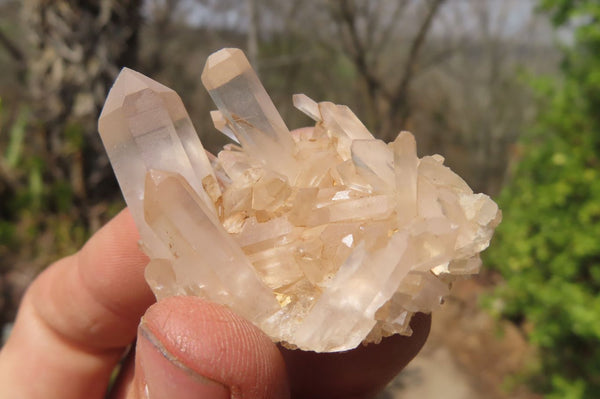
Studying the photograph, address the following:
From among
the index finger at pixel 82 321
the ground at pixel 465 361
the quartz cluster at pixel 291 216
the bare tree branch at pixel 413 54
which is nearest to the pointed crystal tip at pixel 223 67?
the quartz cluster at pixel 291 216

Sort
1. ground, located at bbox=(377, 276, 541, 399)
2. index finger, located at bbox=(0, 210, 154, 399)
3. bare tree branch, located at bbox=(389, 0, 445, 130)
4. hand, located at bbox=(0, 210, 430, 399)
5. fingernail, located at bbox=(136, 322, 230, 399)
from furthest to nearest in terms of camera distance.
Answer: bare tree branch, located at bbox=(389, 0, 445, 130)
ground, located at bbox=(377, 276, 541, 399)
index finger, located at bbox=(0, 210, 154, 399)
hand, located at bbox=(0, 210, 430, 399)
fingernail, located at bbox=(136, 322, 230, 399)

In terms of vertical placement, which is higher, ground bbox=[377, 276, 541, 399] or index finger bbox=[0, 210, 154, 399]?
index finger bbox=[0, 210, 154, 399]

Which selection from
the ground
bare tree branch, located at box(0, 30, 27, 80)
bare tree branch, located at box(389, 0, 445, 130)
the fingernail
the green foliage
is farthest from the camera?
bare tree branch, located at box(389, 0, 445, 130)

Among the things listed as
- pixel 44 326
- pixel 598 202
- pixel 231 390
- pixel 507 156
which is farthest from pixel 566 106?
pixel 507 156

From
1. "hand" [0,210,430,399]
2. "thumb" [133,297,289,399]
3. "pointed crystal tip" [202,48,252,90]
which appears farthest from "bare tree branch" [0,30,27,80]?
"thumb" [133,297,289,399]

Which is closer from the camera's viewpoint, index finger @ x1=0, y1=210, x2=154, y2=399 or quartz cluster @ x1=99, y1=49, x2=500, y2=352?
quartz cluster @ x1=99, y1=49, x2=500, y2=352

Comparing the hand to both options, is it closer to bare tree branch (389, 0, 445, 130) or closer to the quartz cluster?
the quartz cluster

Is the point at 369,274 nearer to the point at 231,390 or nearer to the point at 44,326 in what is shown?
the point at 231,390

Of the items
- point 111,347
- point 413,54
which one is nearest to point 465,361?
point 413,54
